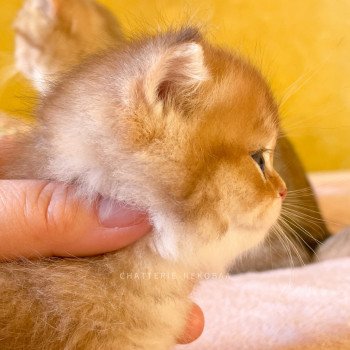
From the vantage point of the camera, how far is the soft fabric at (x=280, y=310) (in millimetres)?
986

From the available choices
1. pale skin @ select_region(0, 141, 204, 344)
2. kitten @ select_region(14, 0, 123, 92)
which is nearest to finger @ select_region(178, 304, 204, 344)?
pale skin @ select_region(0, 141, 204, 344)

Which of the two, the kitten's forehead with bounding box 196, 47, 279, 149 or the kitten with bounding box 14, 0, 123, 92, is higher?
the kitten's forehead with bounding box 196, 47, 279, 149

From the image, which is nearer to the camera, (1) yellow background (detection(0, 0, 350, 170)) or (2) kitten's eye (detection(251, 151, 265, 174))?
(2) kitten's eye (detection(251, 151, 265, 174))

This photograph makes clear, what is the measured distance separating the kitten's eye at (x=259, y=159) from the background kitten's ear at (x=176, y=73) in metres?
0.13

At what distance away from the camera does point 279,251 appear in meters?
1.36

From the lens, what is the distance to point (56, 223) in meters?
0.67

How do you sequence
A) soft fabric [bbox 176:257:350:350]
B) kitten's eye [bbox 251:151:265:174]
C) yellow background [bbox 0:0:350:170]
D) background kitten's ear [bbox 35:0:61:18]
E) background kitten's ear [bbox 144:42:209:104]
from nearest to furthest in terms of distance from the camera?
background kitten's ear [bbox 144:42:209:104]
kitten's eye [bbox 251:151:265:174]
soft fabric [bbox 176:257:350:350]
background kitten's ear [bbox 35:0:61:18]
yellow background [bbox 0:0:350:170]

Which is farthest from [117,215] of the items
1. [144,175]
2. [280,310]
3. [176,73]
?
[280,310]

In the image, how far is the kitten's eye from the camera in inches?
27.0

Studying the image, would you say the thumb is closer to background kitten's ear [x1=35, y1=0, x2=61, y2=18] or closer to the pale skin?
the pale skin

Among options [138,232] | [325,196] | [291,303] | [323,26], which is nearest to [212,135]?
[138,232]

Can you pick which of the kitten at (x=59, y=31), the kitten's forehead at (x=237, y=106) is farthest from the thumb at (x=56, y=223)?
the kitten at (x=59, y=31)

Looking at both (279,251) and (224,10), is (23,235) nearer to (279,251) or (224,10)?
(279,251)

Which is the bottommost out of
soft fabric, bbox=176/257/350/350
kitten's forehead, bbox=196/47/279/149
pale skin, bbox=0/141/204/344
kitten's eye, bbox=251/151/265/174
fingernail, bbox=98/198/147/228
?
soft fabric, bbox=176/257/350/350
